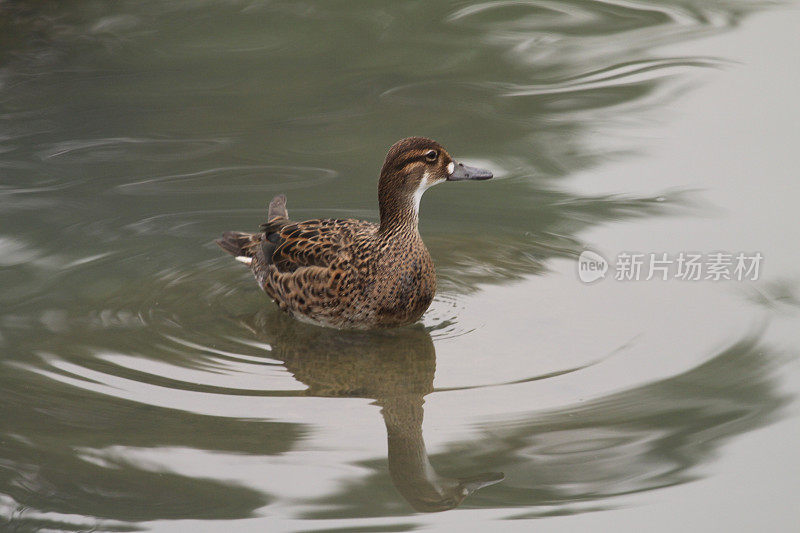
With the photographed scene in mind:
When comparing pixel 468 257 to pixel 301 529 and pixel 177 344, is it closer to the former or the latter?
pixel 177 344

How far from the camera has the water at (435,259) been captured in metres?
5.87

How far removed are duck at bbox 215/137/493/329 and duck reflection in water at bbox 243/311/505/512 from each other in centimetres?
11

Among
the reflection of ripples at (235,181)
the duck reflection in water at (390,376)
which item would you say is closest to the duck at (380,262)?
the duck reflection in water at (390,376)

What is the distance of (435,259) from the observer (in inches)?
336

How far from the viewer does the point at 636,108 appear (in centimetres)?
1036

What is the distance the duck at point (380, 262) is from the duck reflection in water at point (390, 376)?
0.11 meters

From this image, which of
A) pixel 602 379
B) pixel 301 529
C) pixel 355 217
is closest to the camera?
pixel 301 529

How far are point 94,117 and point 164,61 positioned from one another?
1283 mm

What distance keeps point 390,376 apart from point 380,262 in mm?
850

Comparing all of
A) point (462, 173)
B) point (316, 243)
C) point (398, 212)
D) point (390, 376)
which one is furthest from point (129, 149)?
point (390, 376)

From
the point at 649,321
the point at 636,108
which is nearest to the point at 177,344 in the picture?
the point at 649,321

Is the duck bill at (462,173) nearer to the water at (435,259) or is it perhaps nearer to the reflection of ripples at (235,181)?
the water at (435,259)

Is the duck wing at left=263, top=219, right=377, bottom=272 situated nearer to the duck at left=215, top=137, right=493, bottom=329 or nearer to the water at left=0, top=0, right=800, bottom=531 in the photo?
the duck at left=215, top=137, right=493, bottom=329

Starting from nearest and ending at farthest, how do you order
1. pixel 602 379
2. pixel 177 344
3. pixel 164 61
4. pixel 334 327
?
pixel 602 379, pixel 177 344, pixel 334 327, pixel 164 61
